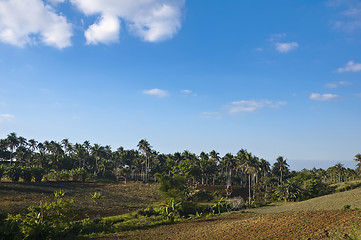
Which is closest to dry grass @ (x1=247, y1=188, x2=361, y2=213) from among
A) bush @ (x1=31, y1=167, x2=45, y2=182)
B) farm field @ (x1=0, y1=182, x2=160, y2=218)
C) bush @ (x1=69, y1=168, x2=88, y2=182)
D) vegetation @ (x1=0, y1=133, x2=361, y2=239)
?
vegetation @ (x1=0, y1=133, x2=361, y2=239)

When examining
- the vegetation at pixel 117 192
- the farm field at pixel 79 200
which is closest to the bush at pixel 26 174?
the vegetation at pixel 117 192

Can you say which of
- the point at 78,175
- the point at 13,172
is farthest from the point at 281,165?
the point at 13,172

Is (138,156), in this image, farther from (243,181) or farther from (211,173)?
(243,181)

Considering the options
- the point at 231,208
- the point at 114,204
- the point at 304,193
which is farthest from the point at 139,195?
the point at 304,193

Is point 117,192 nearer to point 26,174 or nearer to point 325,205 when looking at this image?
point 26,174

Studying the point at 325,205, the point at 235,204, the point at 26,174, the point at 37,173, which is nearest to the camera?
the point at 325,205

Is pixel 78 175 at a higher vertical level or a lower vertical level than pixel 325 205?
higher

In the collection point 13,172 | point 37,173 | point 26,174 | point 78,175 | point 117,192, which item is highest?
point 13,172

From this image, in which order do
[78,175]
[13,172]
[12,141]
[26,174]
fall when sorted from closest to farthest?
[13,172]
[26,174]
[78,175]
[12,141]

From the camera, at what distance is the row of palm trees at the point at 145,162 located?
395ft

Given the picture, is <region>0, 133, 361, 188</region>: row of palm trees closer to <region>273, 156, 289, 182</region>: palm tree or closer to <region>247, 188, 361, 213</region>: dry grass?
<region>273, 156, 289, 182</region>: palm tree

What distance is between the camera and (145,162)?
144 m

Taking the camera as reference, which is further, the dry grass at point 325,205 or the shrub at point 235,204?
the shrub at point 235,204

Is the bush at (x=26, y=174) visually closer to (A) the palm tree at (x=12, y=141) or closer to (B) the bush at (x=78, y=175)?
(B) the bush at (x=78, y=175)
